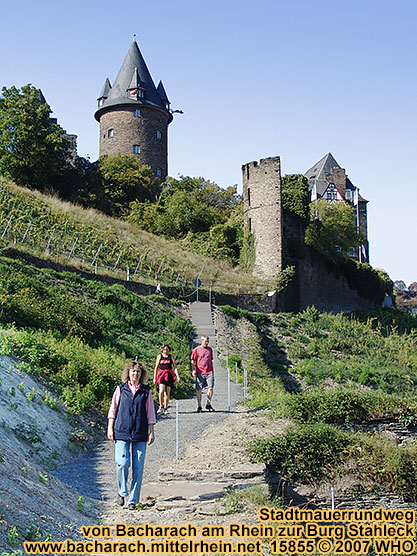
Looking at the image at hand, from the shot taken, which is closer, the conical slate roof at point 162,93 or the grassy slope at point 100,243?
the grassy slope at point 100,243

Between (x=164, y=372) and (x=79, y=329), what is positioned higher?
(x=79, y=329)

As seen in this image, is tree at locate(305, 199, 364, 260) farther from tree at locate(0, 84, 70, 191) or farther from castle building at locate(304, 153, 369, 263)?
castle building at locate(304, 153, 369, 263)

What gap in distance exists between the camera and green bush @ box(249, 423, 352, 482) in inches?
405

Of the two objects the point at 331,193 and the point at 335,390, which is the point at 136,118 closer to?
the point at 331,193

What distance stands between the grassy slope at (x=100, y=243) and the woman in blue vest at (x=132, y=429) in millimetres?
18765

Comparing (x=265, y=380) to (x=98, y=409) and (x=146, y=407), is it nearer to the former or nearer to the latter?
(x=98, y=409)

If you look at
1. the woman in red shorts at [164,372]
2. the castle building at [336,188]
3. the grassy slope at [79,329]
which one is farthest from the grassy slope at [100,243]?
the castle building at [336,188]

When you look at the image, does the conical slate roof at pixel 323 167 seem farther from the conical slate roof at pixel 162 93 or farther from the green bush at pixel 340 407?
the green bush at pixel 340 407

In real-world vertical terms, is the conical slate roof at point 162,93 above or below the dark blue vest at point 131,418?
above

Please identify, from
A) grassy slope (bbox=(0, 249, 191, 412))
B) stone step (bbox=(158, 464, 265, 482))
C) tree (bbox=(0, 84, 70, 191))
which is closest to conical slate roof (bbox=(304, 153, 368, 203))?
tree (bbox=(0, 84, 70, 191))

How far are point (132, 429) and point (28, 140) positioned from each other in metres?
35.0

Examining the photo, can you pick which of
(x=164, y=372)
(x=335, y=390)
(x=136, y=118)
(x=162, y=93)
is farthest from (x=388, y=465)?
(x=162, y=93)

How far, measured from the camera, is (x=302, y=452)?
34.6 feet

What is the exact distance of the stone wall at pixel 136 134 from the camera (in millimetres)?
50125
